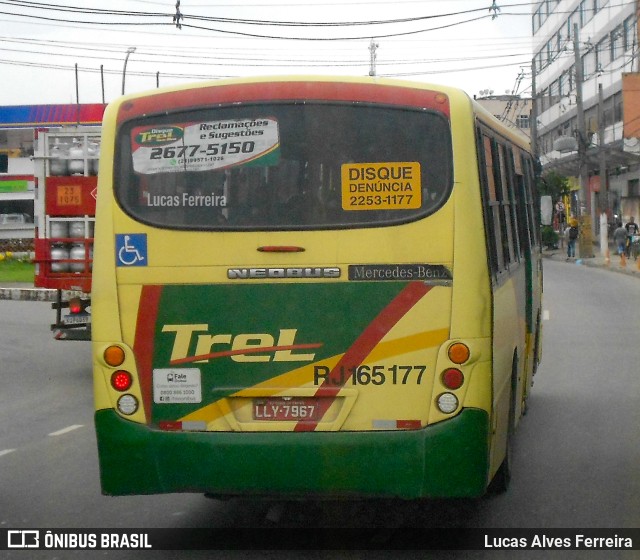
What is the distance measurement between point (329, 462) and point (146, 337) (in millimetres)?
1176

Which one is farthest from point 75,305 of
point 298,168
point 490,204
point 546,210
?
point 298,168

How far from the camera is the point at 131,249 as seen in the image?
6.49 metres

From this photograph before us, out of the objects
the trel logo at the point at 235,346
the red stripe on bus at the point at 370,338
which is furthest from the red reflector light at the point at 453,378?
the trel logo at the point at 235,346

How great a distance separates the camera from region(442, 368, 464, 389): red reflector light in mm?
6215

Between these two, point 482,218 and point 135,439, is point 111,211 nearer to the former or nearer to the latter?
point 135,439

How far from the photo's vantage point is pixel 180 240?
6.42 meters

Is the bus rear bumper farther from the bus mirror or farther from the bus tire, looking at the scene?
the bus mirror

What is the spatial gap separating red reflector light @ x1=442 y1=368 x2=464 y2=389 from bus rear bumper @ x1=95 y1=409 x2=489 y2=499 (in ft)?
0.47

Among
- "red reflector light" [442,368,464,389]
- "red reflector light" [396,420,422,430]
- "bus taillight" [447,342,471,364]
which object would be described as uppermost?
"bus taillight" [447,342,471,364]

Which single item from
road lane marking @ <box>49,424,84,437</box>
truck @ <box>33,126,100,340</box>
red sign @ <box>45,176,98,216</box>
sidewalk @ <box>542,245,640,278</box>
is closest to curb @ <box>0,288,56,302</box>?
truck @ <box>33,126,100,340</box>

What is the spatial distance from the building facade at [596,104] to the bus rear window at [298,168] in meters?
41.5

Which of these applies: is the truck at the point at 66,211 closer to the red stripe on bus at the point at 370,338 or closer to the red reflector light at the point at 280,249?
the red reflector light at the point at 280,249

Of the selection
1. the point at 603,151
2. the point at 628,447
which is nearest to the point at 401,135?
the point at 628,447

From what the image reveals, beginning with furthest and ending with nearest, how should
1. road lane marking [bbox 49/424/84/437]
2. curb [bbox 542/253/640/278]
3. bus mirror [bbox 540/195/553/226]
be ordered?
curb [bbox 542/253/640/278] → bus mirror [bbox 540/195/553/226] → road lane marking [bbox 49/424/84/437]
